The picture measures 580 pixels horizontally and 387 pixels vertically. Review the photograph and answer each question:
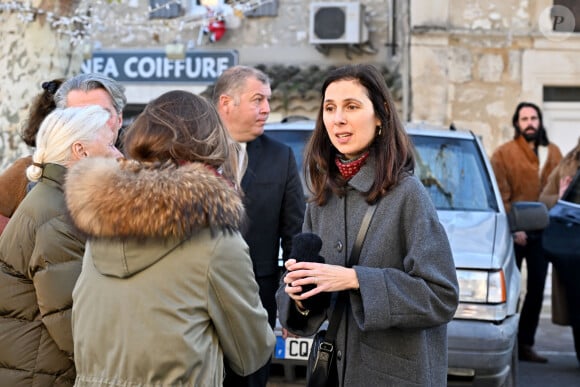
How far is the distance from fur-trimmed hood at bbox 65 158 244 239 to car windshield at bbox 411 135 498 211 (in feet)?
13.0

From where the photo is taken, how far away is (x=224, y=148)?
3.01m

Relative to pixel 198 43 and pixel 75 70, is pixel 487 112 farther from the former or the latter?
pixel 75 70

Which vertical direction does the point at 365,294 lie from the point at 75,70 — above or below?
below

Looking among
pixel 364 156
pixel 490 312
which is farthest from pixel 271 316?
pixel 364 156

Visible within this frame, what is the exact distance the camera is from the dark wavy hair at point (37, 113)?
4.98 metres

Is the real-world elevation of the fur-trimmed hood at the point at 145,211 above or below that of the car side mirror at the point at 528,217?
above

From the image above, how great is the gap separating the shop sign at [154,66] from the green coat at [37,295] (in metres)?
9.33

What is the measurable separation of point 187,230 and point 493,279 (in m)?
3.37

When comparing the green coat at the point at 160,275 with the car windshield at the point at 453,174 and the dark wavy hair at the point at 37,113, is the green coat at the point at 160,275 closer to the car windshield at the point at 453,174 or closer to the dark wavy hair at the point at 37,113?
the dark wavy hair at the point at 37,113

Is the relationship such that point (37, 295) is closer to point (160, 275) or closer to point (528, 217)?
point (160, 275)

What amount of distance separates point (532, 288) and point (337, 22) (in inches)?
313

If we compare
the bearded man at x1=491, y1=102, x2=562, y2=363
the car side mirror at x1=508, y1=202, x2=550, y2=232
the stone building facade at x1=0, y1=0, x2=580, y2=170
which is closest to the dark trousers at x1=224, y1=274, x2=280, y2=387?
the car side mirror at x1=508, y1=202, x2=550, y2=232

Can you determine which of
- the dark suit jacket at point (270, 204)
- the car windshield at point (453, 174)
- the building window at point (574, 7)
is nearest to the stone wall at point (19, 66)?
the car windshield at point (453, 174)

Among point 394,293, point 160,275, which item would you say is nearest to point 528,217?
point 394,293
